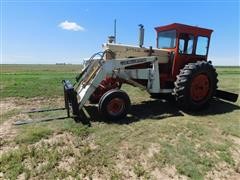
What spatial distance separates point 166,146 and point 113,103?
2.20 meters

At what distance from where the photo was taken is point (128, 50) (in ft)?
25.7

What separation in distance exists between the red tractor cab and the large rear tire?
0.60 m

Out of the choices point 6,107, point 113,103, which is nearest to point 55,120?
point 113,103

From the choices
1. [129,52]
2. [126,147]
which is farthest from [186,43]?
[126,147]

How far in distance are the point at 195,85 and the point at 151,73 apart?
1.51 m

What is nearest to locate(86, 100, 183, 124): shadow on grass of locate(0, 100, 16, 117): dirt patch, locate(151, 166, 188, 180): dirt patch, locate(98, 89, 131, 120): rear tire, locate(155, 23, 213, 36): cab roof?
locate(98, 89, 131, 120): rear tire

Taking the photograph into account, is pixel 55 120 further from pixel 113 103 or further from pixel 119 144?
pixel 119 144

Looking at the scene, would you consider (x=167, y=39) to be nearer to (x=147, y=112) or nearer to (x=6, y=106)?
(x=147, y=112)

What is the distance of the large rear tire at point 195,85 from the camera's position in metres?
7.61

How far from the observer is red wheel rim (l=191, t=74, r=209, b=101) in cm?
798

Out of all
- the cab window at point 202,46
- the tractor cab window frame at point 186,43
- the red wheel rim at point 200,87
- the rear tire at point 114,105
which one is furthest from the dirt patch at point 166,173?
the cab window at point 202,46

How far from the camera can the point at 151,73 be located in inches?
311

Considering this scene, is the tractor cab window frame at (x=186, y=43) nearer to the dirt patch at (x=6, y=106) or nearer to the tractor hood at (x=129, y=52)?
the tractor hood at (x=129, y=52)

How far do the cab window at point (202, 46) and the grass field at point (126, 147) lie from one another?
2.44 metres
